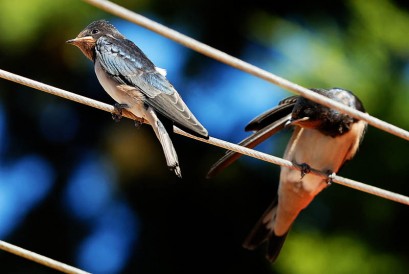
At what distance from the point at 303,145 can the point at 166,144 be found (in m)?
1.71

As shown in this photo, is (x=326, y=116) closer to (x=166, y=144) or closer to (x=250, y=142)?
(x=250, y=142)

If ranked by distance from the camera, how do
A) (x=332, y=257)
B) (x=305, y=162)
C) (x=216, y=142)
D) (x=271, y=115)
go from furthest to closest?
(x=332, y=257)
(x=305, y=162)
(x=271, y=115)
(x=216, y=142)

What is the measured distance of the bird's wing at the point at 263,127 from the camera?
5020 millimetres

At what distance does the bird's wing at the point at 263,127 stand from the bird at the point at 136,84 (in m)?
0.51

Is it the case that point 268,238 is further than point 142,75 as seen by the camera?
Yes

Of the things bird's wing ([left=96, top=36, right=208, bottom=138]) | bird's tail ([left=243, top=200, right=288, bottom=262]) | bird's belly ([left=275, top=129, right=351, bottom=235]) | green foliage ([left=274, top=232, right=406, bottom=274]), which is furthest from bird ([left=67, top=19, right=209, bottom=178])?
green foliage ([left=274, top=232, right=406, bottom=274])

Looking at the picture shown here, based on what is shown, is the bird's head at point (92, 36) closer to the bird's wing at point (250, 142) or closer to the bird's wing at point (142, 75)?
Result: the bird's wing at point (142, 75)

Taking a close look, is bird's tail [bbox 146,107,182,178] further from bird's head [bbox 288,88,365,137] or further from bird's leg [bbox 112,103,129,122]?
bird's head [bbox 288,88,365,137]

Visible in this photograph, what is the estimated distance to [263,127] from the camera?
5406 mm

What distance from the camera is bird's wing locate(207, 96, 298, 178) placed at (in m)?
5.02

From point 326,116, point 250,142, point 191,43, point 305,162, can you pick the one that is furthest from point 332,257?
point 191,43

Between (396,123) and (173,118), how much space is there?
2.52 metres

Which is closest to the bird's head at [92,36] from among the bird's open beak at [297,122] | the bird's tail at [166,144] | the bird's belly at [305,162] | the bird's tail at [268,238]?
the bird's tail at [166,144]

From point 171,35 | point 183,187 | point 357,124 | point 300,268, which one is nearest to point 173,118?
point 171,35
